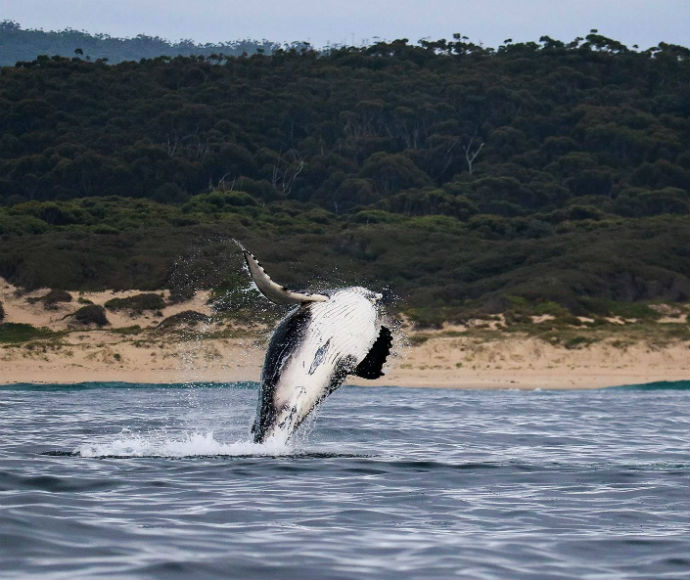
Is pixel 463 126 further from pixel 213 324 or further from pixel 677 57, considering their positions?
pixel 213 324

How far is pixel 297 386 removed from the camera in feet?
28.2

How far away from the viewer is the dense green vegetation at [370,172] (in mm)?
39500

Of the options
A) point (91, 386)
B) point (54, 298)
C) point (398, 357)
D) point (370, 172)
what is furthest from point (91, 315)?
point (370, 172)

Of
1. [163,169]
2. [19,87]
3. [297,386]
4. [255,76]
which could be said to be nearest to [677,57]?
[255,76]

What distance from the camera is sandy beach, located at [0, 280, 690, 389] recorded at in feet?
93.1

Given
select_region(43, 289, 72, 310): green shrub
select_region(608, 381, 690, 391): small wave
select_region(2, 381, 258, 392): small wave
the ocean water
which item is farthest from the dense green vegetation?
the ocean water

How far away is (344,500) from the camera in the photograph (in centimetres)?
827

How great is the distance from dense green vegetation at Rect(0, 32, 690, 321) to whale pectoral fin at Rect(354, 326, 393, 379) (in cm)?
2499

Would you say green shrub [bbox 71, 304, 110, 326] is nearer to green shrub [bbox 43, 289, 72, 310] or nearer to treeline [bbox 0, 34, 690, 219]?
green shrub [bbox 43, 289, 72, 310]

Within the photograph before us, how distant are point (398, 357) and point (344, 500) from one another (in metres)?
19.4

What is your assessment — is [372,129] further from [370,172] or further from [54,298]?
[54,298]

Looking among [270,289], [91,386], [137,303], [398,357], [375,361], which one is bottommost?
[91,386]

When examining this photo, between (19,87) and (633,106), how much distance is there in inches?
1603

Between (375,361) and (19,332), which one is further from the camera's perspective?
(19,332)
